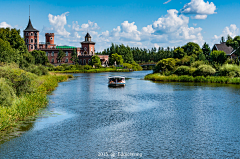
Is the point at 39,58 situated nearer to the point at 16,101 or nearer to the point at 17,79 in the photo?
the point at 17,79

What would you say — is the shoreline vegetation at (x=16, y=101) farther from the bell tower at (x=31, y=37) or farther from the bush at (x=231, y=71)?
the bell tower at (x=31, y=37)

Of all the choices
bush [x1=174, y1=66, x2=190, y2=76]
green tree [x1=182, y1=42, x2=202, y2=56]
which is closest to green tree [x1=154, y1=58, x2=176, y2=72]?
bush [x1=174, y1=66, x2=190, y2=76]

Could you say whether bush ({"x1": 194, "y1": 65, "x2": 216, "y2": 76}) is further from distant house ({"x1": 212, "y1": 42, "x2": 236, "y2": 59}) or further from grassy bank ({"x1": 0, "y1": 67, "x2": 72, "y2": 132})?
grassy bank ({"x1": 0, "y1": 67, "x2": 72, "y2": 132})

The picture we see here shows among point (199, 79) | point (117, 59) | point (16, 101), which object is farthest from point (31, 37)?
point (16, 101)

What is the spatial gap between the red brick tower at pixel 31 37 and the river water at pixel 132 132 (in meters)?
120

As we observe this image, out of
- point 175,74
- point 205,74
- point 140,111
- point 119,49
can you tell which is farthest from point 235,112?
point 119,49

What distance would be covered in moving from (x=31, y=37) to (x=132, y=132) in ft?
439

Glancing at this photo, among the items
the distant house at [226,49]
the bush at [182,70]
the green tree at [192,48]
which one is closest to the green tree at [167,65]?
the bush at [182,70]

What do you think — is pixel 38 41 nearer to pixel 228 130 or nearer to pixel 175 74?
pixel 175 74

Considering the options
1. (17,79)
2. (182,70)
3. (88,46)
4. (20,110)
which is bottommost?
(20,110)

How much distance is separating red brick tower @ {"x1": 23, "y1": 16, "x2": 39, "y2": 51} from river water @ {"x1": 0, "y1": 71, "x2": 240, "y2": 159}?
392 ft

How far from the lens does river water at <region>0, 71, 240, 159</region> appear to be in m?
17.2

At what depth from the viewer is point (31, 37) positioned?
471 ft

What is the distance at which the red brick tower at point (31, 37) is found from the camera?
14325cm
